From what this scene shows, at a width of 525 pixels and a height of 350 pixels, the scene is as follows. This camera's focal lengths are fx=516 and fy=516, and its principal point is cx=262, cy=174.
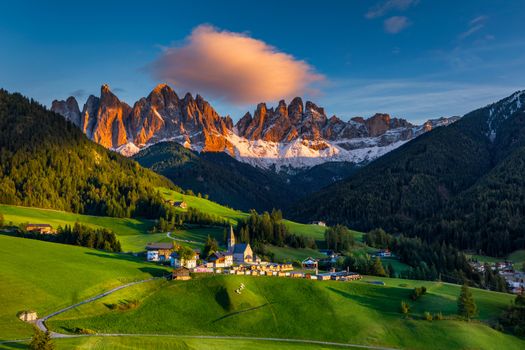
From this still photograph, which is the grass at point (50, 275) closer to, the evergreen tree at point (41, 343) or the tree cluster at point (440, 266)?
the evergreen tree at point (41, 343)

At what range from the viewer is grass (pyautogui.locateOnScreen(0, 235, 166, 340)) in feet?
266

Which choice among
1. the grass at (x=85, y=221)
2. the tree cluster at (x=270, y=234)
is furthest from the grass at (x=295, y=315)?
the tree cluster at (x=270, y=234)

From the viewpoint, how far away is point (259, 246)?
161 m

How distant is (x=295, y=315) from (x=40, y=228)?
91.8 meters

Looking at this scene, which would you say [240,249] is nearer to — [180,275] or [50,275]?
[180,275]

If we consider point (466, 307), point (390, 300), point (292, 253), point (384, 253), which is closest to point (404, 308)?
point (390, 300)

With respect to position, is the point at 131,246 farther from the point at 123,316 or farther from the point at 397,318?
the point at 397,318

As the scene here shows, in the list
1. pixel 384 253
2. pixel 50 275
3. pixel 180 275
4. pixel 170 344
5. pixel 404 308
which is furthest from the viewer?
pixel 384 253

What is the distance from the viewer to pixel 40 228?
151 meters

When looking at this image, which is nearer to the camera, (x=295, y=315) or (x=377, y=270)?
(x=295, y=315)

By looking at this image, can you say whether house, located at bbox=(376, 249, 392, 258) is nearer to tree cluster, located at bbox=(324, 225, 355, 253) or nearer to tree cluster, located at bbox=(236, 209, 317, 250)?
tree cluster, located at bbox=(324, 225, 355, 253)

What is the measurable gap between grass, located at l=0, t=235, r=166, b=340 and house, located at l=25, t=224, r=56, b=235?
2308 centimetres

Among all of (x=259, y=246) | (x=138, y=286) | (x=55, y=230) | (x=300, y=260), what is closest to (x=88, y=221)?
(x=55, y=230)

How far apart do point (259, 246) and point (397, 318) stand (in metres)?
72.4
